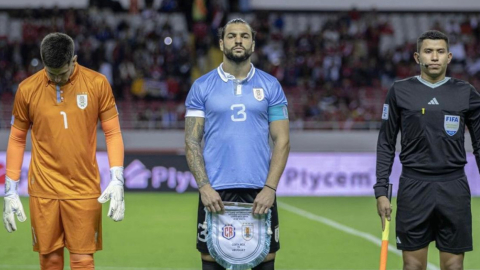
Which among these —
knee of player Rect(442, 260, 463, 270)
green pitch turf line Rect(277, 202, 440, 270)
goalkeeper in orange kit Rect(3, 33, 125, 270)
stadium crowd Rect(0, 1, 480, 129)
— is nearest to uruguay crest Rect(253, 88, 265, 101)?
goalkeeper in orange kit Rect(3, 33, 125, 270)

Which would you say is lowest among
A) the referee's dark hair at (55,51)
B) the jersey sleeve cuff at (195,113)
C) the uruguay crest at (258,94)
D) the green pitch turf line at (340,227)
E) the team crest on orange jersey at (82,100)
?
the green pitch turf line at (340,227)

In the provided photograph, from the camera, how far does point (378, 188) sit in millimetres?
5918

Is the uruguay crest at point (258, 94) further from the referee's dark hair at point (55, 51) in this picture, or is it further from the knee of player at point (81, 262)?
the knee of player at point (81, 262)

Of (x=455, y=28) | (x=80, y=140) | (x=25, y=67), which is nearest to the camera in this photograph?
(x=80, y=140)

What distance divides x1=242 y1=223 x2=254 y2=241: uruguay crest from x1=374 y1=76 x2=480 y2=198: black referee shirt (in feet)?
3.29

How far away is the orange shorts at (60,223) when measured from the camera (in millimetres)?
5883

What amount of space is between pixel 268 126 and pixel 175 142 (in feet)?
50.3

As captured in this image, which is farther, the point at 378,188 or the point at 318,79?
the point at 318,79

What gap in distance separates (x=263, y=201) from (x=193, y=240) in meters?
5.81

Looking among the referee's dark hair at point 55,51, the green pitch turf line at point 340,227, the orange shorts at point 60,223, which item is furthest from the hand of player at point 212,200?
the green pitch turf line at point 340,227

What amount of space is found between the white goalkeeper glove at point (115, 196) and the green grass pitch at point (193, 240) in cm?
321

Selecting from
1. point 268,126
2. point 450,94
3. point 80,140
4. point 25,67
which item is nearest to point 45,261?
point 80,140

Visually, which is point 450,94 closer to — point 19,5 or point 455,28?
point 455,28

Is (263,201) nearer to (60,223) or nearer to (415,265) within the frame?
(415,265)
